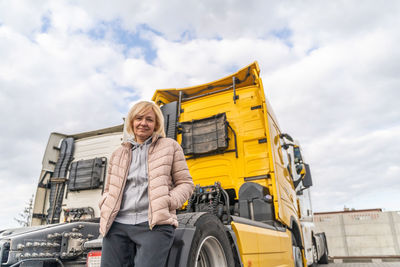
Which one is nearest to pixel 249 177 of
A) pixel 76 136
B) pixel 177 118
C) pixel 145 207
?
pixel 177 118

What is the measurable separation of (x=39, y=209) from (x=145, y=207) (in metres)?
4.18

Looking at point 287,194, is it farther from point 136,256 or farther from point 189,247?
point 136,256

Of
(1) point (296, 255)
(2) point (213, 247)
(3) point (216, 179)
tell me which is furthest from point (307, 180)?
(2) point (213, 247)

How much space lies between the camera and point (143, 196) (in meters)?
1.64

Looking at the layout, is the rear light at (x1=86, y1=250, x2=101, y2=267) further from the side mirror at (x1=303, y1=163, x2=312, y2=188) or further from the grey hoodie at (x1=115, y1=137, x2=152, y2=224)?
the side mirror at (x1=303, y1=163, x2=312, y2=188)

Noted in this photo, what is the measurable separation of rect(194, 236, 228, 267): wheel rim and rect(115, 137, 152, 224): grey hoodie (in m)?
0.81

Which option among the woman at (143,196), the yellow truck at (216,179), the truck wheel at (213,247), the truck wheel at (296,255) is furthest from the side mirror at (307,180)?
the woman at (143,196)

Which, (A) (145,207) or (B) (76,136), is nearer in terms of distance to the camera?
(A) (145,207)

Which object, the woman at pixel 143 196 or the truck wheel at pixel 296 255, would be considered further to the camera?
the truck wheel at pixel 296 255

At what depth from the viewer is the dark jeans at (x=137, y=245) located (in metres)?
1.50

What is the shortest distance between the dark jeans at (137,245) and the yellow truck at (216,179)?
31.9 inches

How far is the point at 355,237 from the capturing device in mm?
12086

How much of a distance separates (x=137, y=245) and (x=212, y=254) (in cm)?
87

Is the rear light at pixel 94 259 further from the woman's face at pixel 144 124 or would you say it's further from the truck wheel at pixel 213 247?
the woman's face at pixel 144 124
